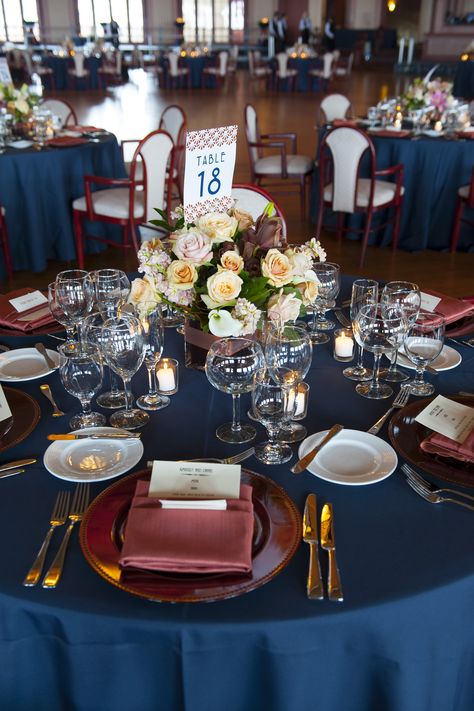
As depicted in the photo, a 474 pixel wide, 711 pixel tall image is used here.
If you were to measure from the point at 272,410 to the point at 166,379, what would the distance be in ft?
1.20

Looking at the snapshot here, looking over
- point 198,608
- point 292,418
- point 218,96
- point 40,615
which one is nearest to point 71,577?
point 40,615

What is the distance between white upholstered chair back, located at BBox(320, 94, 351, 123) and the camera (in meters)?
6.38

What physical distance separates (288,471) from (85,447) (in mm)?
428

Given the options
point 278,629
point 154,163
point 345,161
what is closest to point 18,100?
point 154,163

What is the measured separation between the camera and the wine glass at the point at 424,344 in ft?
5.12

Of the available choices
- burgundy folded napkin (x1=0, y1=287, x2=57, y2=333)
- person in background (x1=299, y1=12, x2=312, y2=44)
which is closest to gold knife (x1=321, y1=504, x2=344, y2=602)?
burgundy folded napkin (x1=0, y1=287, x2=57, y2=333)

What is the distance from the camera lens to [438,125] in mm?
5258

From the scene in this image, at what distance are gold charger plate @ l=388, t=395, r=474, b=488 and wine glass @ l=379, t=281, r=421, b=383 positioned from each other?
160 mm

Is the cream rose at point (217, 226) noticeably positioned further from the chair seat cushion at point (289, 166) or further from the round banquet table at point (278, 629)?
the chair seat cushion at point (289, 166)

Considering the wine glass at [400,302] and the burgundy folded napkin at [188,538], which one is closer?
the burgundy folded napkin at [188,538]

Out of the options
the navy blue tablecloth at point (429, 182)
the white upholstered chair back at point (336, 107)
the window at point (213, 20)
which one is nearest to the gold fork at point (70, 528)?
the navy blue tablecloth at point (429, 182)

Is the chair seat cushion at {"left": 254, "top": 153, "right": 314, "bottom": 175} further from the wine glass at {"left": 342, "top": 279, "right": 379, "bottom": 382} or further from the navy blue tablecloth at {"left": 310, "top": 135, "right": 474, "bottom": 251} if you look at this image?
the wine glass at {"left": 342, "top": 279, "right": 379, "bottom": 382}

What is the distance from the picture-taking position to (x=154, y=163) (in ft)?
13.8

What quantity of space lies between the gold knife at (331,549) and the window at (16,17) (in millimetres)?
24485
